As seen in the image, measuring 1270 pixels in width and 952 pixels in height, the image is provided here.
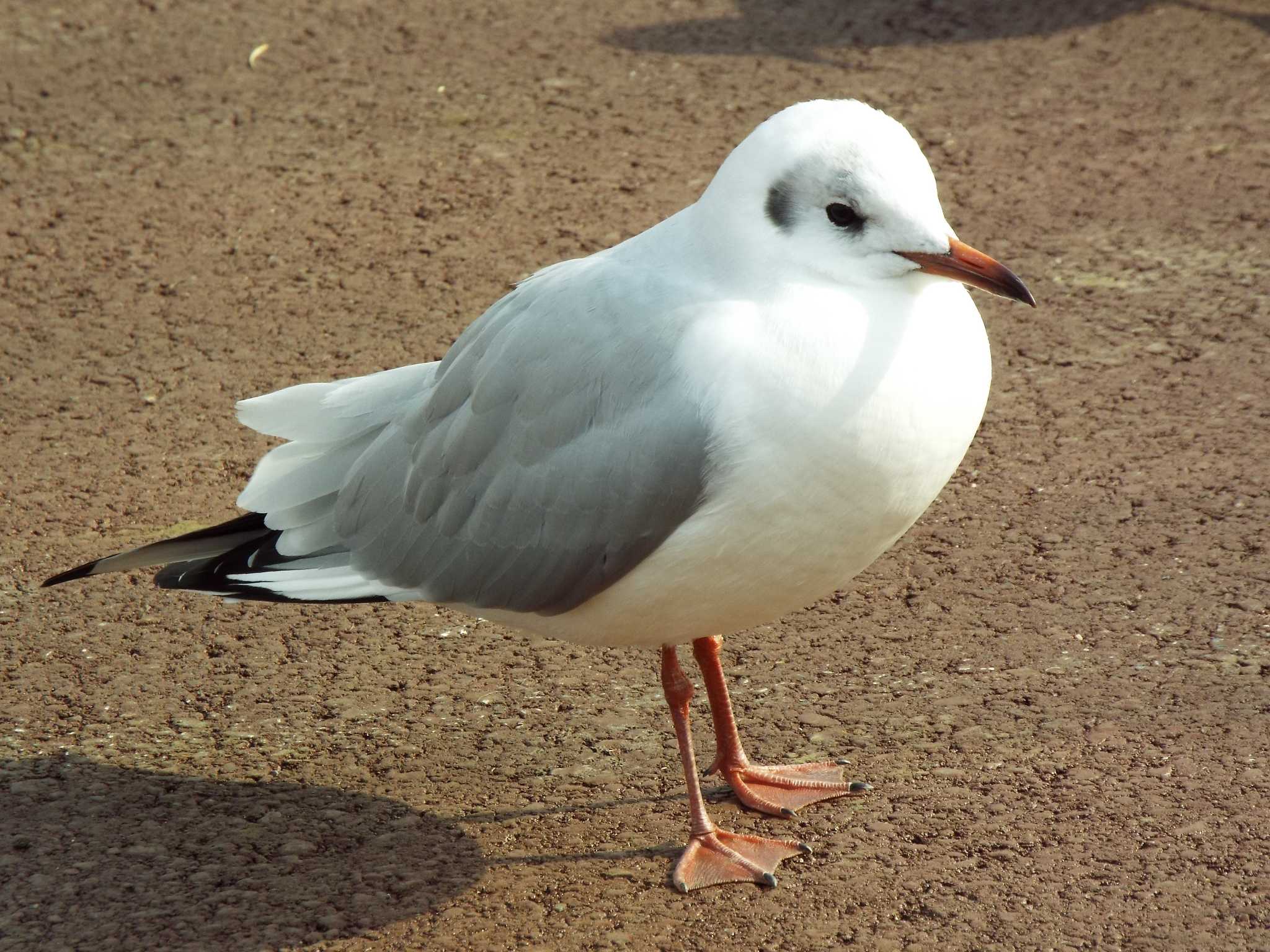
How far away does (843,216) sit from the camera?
10.3ft

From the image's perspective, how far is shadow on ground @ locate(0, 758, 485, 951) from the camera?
3.40m

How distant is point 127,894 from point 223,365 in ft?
8.39

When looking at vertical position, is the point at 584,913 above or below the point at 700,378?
below

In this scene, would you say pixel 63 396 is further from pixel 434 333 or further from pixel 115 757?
pixel 115 757

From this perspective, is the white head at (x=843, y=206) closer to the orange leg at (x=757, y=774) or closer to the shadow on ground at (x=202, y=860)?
the orange leg at (x=757, y=774)

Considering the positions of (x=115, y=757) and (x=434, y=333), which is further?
(x=434, y=333)

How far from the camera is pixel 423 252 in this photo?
251 inches

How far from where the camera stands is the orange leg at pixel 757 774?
12.3 feet

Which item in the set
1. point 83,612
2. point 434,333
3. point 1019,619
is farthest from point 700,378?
point 434,333

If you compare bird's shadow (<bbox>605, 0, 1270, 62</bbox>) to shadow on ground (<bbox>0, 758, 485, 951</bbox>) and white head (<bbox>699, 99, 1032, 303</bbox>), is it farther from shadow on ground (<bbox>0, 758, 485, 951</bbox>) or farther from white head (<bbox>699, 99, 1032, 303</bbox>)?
shadow on ground (<bbox>0, 758, 485, 951</bbox>)

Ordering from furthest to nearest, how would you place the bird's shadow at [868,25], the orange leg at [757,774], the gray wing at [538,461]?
the bird's shadow at [868,25] → the orange leg at [757,774] → the gray wing at [538,461]

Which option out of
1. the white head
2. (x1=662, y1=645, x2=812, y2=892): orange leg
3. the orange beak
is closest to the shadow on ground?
(x1=662, y1=645, x2=812, y2=892): orange leg

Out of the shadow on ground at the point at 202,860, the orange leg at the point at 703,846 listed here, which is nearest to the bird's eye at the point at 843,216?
the orange leg at the point at 703,846

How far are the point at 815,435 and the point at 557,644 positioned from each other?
1602 mm
